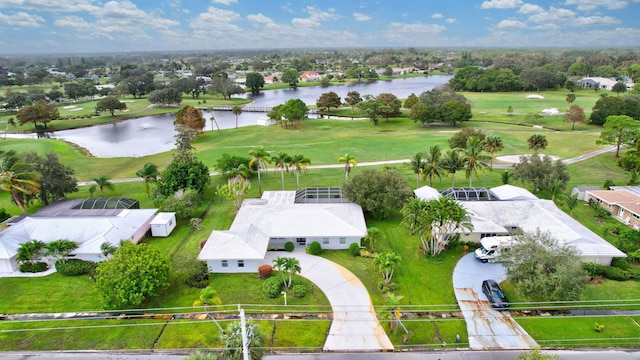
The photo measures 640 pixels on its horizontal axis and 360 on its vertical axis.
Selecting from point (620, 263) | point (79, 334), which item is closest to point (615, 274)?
point (620, 263)

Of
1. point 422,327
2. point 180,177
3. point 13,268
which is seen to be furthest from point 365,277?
point 13,268

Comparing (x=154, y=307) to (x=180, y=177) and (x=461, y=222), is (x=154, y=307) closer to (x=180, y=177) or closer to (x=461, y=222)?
(x=180, y=177)

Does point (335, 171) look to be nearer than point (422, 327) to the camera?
No

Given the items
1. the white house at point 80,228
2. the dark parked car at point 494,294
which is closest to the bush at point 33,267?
the white house at point 80,228

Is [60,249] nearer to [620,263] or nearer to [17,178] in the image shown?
[17,178]

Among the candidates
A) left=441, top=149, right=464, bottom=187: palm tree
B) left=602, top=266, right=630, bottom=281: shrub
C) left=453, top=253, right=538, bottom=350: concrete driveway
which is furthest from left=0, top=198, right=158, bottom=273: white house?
left=602, top=266, right=630, bottom=281: shrub

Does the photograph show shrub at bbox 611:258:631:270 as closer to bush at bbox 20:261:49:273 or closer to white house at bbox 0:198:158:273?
white house at bbox 0:198:158:273
